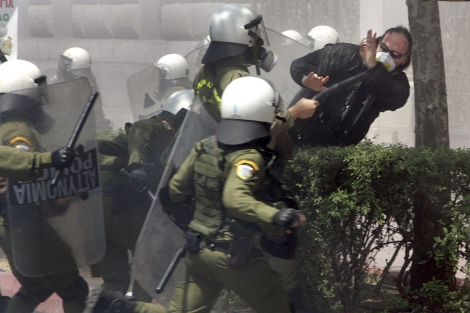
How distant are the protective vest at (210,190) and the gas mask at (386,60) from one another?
1421 mm

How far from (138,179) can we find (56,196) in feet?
2.32


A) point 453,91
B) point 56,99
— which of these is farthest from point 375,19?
point 56,99

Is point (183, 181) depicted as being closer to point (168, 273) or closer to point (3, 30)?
point (168, 273)

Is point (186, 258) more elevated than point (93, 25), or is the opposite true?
point (93, 25)

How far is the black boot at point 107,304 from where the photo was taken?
3.70 metres

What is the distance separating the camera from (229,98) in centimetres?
345

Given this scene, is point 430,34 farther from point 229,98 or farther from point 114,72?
point 114,72

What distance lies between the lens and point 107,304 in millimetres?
3725

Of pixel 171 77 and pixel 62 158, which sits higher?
pixel 171 77

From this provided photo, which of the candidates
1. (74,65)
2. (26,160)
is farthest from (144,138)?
(74,65)

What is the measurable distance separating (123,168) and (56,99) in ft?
3.14

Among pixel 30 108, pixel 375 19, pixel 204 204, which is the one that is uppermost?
pixel 375 19

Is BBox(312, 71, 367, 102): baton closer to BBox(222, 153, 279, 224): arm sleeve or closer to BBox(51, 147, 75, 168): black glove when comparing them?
BBox(222, 153, 279, 224): arm sleeve

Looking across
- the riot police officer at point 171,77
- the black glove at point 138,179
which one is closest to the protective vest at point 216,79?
the black glove at point 138,179
